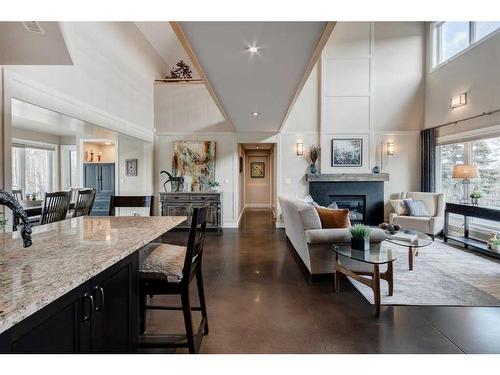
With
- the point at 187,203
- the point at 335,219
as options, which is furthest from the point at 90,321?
the point at 187,203

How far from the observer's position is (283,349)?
6.45 feet

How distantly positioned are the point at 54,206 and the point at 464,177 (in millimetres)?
6096

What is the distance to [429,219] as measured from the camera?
539 cm

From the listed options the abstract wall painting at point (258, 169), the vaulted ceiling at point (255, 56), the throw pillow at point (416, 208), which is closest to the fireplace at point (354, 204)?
the throw pillow at point (416, 208)

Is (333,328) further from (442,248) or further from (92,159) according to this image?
(92,159)

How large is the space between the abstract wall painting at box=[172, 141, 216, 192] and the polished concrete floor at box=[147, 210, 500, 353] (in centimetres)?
351

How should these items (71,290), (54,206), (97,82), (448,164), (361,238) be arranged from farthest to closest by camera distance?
1. (448,164)
2. (97,82)
3. (54,206)
4. (361,238)
5. (71,290)

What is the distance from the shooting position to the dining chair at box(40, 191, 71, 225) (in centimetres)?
305

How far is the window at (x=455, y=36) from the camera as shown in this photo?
4.98m

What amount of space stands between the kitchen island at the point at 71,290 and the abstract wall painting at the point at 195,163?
495cm

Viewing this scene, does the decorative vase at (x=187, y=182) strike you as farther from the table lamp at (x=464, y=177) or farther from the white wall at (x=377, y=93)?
the table lamp at (x=464, y=177)

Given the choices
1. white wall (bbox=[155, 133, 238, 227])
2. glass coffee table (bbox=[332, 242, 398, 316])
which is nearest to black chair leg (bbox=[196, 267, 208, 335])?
glass coffee table (bbox=[332, 242, 398, 316])

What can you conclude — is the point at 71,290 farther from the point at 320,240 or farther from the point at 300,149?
the point at 300,149

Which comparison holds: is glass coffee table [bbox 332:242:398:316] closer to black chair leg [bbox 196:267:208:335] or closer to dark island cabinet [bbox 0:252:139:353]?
black chair leg [bbox 196:267:208:335]
